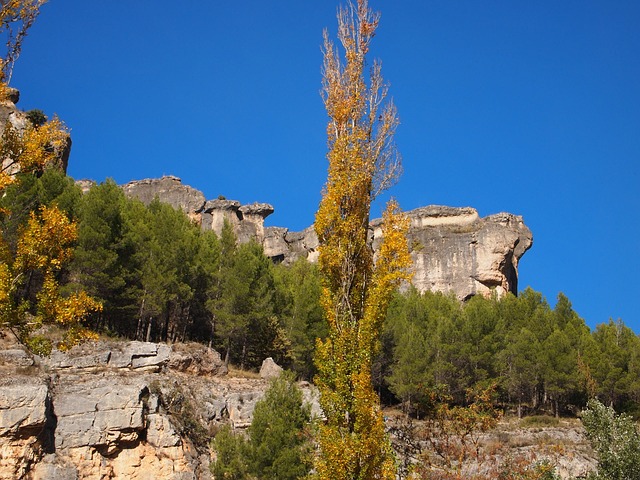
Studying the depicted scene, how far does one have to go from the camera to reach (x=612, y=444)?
65.3 ft

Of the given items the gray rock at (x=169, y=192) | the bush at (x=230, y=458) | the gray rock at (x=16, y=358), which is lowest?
the bush at (x=230, y=458)

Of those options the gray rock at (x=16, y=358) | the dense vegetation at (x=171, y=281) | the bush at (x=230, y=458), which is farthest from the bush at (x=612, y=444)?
the gray rock at (x=16, y=358)

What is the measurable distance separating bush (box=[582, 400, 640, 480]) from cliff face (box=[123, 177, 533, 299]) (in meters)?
44.7

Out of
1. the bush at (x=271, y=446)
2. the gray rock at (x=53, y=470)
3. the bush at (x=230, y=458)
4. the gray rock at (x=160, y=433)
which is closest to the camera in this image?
the bush at (x=271, y=446)

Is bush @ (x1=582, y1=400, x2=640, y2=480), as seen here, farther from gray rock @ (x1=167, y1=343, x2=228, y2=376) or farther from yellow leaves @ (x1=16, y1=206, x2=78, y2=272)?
gray rock @ (x1=167, y1=343, x2=228, y2=376)

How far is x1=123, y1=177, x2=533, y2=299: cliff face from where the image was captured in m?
67.9

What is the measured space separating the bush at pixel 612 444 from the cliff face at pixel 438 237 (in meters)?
44.7

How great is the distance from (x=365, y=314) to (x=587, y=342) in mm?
31001

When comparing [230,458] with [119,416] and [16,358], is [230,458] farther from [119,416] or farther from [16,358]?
[16,358]

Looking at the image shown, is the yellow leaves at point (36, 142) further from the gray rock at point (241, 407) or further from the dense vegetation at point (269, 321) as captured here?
the dense vegetation at point (269, 321)

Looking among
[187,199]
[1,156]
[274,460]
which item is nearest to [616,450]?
[274,460]

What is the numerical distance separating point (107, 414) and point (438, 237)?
54.0 meters

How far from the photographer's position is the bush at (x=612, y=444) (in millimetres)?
18922

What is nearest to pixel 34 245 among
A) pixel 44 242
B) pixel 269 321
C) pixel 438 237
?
pixel 44 242
